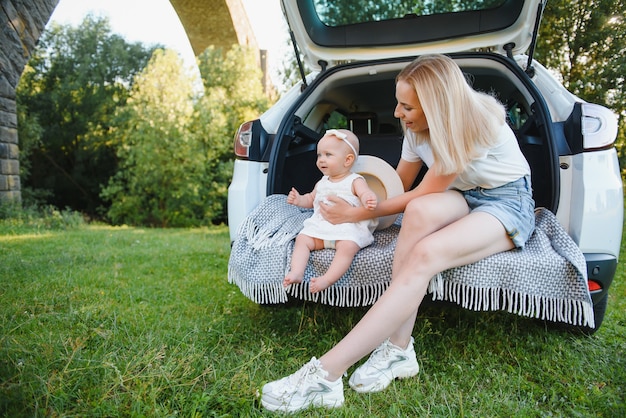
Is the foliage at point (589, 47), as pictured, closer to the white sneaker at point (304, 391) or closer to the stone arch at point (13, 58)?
the white sneaker at point (304, 391)

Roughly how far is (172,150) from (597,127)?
21.4ft

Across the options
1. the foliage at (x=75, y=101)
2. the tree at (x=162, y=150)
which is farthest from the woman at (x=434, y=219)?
the foliage at (x=75, y=101)

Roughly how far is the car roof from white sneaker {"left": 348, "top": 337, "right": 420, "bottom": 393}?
1540 millimetres

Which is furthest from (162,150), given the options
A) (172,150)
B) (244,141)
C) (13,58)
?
(244,141)

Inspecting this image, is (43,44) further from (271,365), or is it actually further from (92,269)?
(271,365)

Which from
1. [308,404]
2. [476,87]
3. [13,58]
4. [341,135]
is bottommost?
[308,404]

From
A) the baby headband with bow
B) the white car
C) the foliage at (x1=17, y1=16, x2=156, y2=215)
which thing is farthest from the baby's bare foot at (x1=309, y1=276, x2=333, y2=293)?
the foliage at (x1=17, y1=16, x2=156, y2=215)

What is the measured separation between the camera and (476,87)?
2.85m

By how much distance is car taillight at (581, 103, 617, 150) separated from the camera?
6.09 feet

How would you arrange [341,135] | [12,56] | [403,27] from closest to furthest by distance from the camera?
[341,135]
[403,27]
[12,56]

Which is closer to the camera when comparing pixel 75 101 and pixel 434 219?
pixel 434 219

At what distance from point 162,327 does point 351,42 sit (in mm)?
1732

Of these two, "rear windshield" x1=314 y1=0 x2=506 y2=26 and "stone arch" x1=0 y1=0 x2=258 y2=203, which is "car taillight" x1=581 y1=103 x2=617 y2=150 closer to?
"rear windshield" x1=314 y1=0 x2=506 y2=26

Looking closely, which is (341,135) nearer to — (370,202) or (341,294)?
(370,202)
